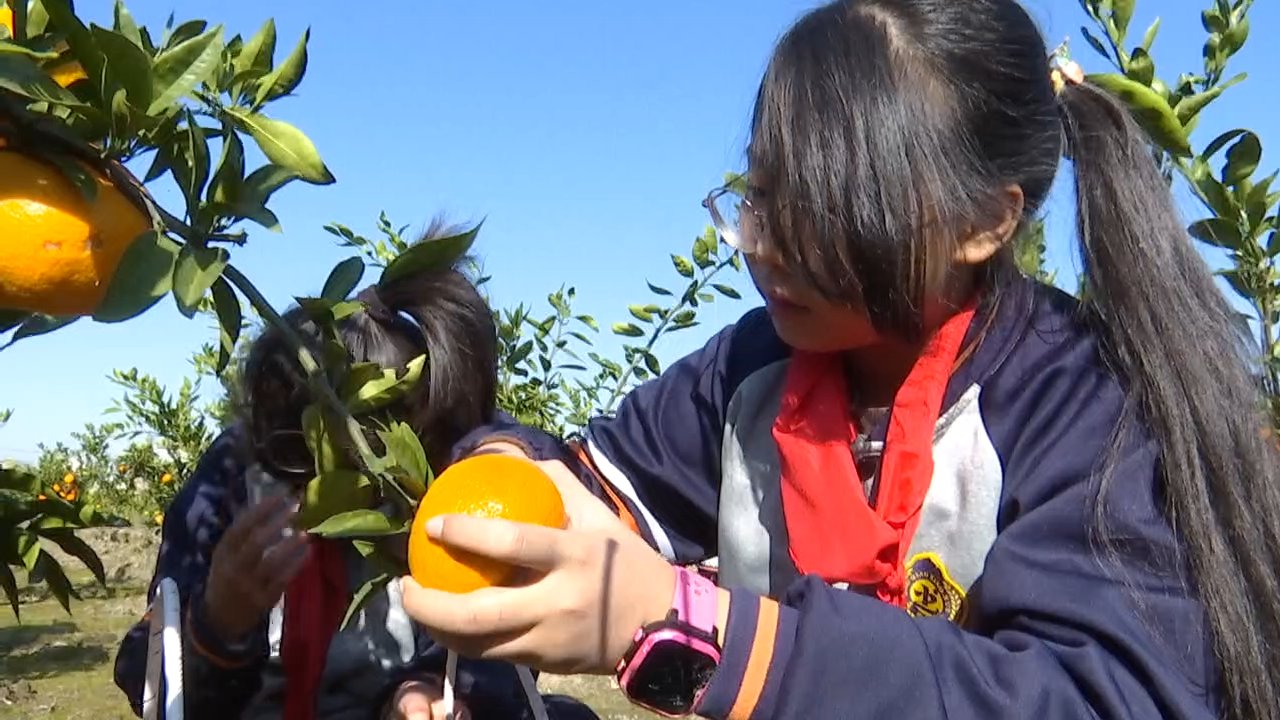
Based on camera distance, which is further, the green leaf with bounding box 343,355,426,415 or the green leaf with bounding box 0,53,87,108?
the green leaf with bounding box 343,355,426,415

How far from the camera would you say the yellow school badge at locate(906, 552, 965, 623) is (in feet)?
3.47

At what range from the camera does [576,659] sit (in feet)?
2.50

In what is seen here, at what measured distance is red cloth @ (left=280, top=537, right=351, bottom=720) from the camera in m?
1.53

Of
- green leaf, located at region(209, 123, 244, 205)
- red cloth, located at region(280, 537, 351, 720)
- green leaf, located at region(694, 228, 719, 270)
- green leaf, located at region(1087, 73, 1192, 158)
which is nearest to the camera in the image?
green leaf, located at region(209, 123, 244, 205)

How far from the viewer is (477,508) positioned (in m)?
0.76

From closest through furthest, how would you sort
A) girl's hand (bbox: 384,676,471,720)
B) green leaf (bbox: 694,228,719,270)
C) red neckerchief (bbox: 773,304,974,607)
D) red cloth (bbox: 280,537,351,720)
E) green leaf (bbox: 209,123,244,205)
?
green leaf (bbox: 209,123,244,205) → red neckerchief (bbox: 773,304,974,607) → girl's hand (bbox: 384,676,471,720) → red cloth (bbox: 280,537,351,720) → green leaf (bbox: 694,228,719,270)

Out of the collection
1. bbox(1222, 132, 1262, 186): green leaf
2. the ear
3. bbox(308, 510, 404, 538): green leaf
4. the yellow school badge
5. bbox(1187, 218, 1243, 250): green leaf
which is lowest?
the yellow school badge

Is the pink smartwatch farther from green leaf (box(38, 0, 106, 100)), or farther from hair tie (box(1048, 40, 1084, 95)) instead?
hair tie (box(1048, 40, 1084, 95))

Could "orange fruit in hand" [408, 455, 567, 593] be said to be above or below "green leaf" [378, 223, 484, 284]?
below

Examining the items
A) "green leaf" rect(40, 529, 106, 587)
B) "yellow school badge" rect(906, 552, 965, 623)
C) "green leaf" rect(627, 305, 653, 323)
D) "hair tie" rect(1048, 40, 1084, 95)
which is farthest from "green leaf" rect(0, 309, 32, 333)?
"green leaf" rect(627, 305, 653, 323)

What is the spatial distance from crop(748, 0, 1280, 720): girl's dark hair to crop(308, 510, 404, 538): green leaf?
0.45 metres

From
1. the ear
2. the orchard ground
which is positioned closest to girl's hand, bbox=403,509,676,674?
the ear

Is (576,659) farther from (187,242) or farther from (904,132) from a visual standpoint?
(904,132)

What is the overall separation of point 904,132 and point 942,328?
8.1 inches
